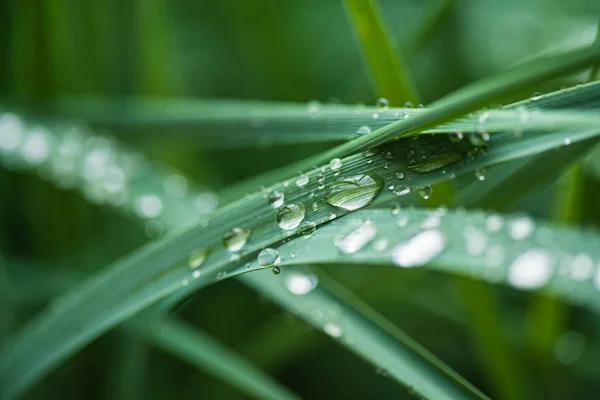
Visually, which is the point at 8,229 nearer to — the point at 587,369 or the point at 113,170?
the point at 113,170

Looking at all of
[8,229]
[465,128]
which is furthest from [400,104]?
[8,229]

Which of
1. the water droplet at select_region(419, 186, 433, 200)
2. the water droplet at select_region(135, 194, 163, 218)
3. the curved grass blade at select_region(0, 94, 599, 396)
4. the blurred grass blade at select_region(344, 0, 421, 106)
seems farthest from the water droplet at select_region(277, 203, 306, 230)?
the water droplet at select_region(135, 194, 163, 218)

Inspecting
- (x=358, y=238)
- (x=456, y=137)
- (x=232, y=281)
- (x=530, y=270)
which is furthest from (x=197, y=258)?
Result: (x=232, y=281)

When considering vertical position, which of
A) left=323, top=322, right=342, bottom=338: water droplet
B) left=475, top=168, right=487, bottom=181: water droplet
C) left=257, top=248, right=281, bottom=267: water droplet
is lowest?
left=323, top=322, right=342, bottom=338: water droplet

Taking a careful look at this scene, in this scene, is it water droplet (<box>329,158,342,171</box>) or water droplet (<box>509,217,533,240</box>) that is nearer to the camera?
water droplet (<box>329,158,342,171</box>)

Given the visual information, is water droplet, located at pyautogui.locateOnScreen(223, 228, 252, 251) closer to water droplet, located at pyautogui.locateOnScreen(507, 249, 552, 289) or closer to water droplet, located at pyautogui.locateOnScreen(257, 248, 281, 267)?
water droplet, located at pyautogui.locateOnScreen(257, 248, 281, 267)

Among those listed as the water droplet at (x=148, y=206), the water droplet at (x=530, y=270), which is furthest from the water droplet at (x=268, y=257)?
the water droplet at (x=148, y=206)
